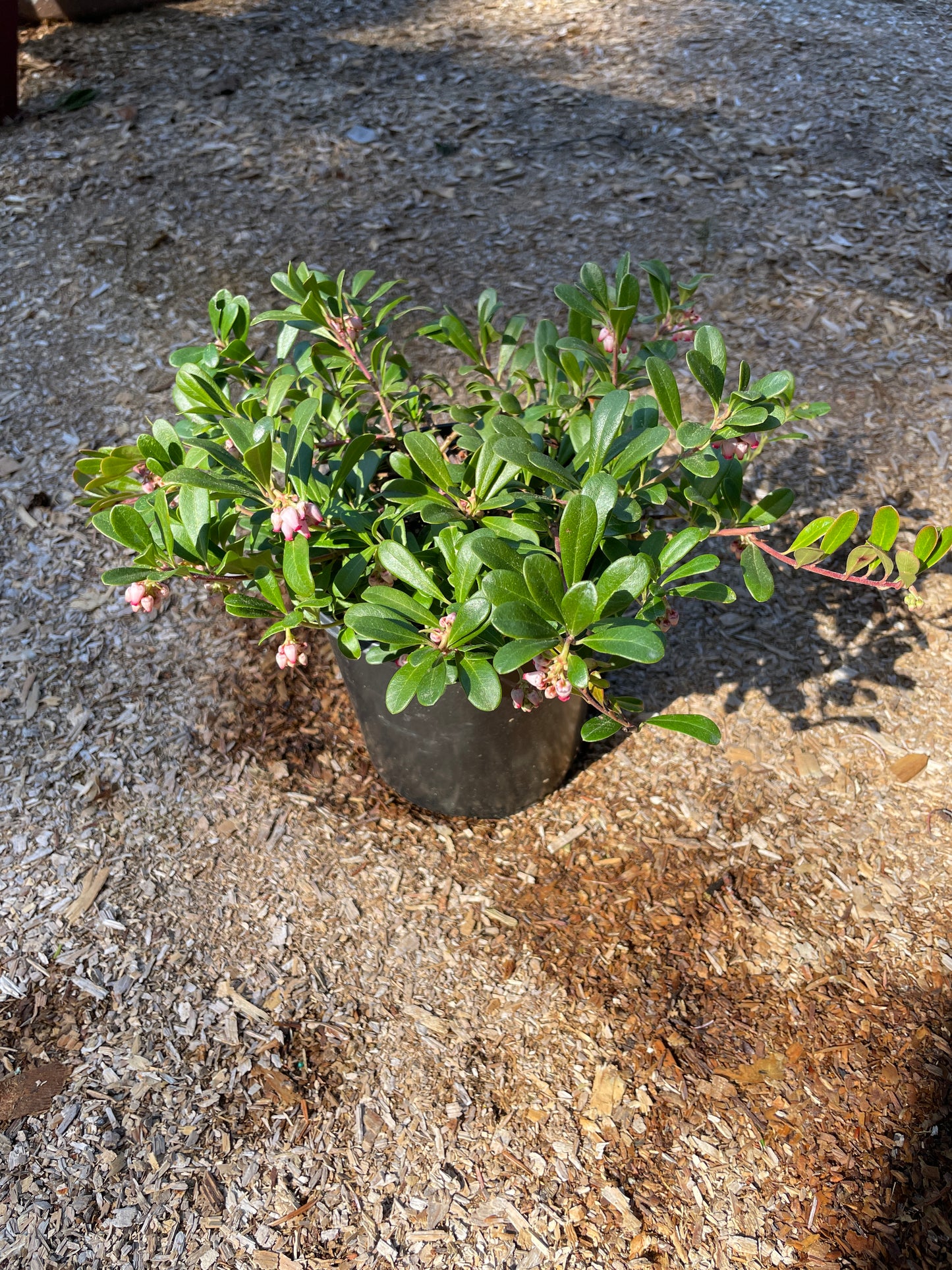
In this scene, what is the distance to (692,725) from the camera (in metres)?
1.24

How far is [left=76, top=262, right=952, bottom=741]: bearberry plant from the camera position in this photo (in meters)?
1.15

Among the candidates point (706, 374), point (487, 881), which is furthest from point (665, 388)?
point (487, 881)

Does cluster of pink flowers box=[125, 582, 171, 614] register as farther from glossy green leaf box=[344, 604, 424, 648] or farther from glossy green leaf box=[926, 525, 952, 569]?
glossy green leaf box=[926, 525, 952, 569]

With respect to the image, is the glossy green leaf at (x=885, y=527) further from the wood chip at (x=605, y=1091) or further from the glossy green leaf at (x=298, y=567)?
the wood chip at (x=605, y=1091)

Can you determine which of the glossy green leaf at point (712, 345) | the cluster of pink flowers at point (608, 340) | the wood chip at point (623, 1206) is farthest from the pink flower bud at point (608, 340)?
the wood chip at point (623, 1206)

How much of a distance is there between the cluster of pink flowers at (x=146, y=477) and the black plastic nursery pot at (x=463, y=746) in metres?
0.40

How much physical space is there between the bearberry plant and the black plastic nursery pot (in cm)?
12

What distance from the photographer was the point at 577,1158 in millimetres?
1432

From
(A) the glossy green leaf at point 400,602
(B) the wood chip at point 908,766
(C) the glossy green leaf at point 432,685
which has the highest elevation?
(A) the glossy green leaf at point 400,602

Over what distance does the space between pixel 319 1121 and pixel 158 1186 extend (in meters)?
0.24

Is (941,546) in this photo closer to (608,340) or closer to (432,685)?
(608,340)

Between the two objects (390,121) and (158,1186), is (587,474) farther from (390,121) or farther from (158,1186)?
(390,121)

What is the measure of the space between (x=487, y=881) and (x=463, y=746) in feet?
0.94

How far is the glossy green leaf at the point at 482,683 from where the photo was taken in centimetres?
119
